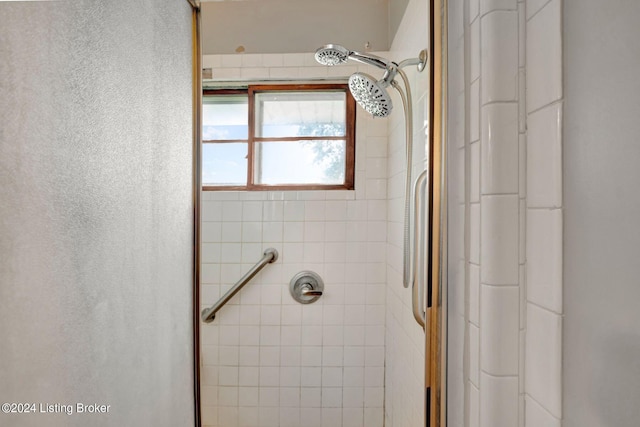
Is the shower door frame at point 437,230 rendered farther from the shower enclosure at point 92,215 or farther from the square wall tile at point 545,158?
the shower enclosure at point 92,215

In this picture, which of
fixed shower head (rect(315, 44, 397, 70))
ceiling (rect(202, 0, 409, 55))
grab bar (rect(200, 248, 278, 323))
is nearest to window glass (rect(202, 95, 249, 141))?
ceiling (rect(202, 0, 409, 55))

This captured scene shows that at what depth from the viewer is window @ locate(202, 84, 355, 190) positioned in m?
1.81

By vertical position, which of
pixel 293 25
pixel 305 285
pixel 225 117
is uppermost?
pixel 293 25

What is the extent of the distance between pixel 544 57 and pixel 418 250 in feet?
2.33

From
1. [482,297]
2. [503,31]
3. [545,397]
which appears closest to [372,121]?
[503,31]

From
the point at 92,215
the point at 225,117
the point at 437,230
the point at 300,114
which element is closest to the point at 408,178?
the point at 437,230

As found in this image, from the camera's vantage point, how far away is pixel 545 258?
0.46 meters

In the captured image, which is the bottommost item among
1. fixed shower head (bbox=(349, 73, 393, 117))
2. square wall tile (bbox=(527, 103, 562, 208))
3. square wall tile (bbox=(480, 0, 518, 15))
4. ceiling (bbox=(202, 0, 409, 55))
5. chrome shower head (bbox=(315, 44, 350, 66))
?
square wall tile (bbox=(527, 103, 562, 208))

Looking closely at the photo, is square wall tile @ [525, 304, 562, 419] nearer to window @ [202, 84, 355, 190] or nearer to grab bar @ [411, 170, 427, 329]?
grab bar @ [411, 170, 427, 329]

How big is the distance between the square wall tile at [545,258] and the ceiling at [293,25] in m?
1.50

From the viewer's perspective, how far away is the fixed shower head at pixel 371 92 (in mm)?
1150

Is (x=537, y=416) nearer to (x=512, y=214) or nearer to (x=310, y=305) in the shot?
(x=512, y=214)

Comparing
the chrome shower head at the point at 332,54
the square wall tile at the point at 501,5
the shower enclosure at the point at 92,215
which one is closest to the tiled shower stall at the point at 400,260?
the square wall tile at the point at 501,5

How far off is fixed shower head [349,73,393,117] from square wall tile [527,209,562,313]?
0.80 meters
